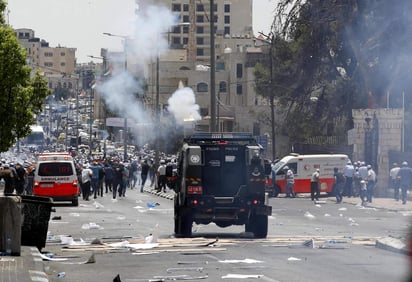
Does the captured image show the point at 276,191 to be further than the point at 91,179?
Yes

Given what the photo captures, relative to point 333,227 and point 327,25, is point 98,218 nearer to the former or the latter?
point 333,227

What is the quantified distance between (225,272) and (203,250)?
447 centimetres

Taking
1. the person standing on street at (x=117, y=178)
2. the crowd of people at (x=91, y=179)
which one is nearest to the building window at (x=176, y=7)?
the crowd of people at (x=91, y=179)

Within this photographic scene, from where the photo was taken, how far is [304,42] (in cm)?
6488

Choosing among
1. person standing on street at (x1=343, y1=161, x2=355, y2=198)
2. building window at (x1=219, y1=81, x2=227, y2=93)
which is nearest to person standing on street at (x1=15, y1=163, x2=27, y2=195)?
person standing on street at (x1=343, y1=161, x2=355, y2=198)

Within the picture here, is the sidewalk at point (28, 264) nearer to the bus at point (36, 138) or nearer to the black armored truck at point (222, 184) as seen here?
the black armored truck at point (222, 184)

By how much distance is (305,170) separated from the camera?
56.3m

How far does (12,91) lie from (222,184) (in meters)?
12.3

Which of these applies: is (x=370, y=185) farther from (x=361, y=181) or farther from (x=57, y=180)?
(x=57, y=180)

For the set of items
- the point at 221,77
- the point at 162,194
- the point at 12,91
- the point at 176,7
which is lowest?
the point at 162,194

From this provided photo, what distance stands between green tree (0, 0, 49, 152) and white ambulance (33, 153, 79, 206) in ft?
30.6

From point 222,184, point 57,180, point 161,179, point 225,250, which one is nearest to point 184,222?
point 222,184

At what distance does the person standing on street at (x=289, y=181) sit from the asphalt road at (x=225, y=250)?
16493 mm

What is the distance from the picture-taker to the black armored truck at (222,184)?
2703cm
